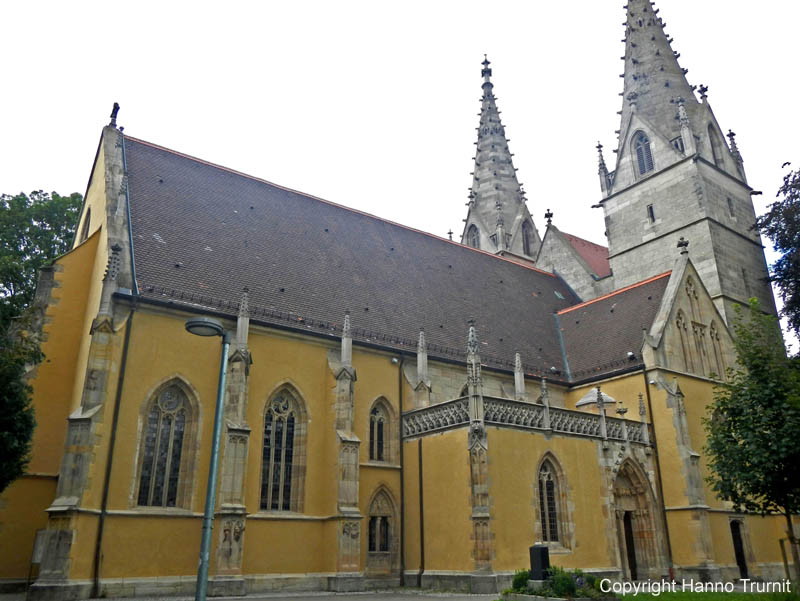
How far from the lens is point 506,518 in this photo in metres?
17.4

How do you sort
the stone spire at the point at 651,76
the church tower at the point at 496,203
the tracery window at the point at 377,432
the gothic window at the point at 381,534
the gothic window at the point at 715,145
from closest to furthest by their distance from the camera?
the gothic window at the point at 381,534
the tracery window at the point at 377,432
the gothic window at the point at 715,145
the stone spire at the point at 651,76
the church tower at the point at 496,203

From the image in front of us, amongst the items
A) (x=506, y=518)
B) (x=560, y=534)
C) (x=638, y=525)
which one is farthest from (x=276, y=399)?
(x=638, y=525)

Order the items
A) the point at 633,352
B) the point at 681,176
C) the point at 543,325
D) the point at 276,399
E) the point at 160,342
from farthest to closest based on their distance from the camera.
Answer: the point at 681,176 < the point at 543,325 < the point at 633,352 < the point at 276,399 < the point at 160,342

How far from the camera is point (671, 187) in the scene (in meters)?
31.4

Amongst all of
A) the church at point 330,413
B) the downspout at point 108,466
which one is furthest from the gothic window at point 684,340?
the downspout at point 108,466

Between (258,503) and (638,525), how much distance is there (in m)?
12.2

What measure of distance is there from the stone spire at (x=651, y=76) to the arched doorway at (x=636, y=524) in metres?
18.3

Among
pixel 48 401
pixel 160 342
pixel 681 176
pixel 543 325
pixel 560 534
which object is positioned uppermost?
pixel 681 176

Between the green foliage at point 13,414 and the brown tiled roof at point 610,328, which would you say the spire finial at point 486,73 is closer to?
the brown tiled roof at point 610,328

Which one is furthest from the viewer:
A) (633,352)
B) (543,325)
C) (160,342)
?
(543,325)

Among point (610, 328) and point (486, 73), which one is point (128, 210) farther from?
point (486, 73)

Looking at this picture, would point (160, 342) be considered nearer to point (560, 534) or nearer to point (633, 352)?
point (560, 534)

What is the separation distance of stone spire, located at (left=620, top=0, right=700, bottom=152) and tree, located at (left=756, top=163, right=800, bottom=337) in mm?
7143

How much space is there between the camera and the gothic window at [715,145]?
32.1m
